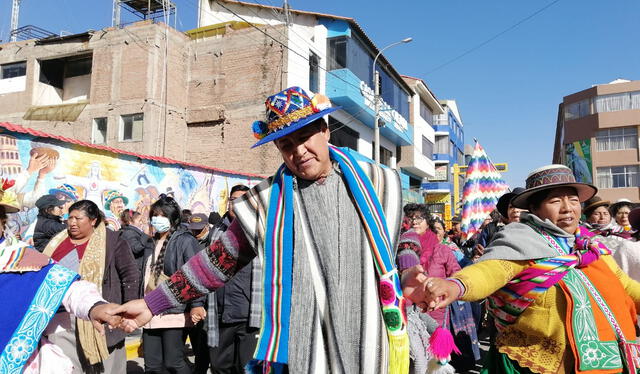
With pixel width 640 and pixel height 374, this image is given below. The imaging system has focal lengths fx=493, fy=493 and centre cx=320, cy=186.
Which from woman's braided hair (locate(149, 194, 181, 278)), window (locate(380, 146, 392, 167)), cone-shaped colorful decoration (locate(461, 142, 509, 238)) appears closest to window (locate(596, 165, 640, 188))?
window (locate(380, 146, 392, 167))

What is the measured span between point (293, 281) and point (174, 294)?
713mm

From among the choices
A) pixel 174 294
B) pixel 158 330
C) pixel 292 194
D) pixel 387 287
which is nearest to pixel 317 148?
pixel 292 194

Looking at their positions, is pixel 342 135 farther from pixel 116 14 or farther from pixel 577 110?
pixel 577 110

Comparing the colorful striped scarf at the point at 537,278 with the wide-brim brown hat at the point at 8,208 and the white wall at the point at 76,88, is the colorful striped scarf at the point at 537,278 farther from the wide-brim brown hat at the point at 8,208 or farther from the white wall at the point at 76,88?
the white wall at the point at 76,88

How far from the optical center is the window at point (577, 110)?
161ft

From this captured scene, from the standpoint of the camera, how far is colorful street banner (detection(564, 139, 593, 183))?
48000 millimetres

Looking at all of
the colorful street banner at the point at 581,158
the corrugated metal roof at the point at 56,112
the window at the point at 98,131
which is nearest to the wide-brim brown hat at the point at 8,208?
the window at the point at 98,131

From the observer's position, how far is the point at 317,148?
2258mm

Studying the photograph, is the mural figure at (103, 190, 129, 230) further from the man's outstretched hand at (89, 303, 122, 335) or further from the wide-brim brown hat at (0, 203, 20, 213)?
the man's outstretched hand at (89, 303, 122, 335)

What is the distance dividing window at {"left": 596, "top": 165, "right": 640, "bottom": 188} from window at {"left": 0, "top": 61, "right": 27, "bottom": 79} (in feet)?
155

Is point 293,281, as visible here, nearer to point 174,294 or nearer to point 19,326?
point 174,294

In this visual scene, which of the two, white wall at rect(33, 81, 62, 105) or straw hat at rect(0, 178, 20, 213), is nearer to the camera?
straw hat at rect(0, 178, 20, 213)

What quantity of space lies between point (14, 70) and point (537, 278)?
3137 centimetres

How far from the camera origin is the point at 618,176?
46500 millimetres
